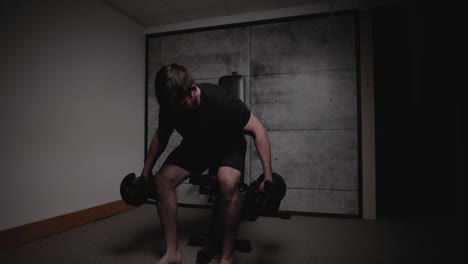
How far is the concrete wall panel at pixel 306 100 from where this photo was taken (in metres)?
2.85

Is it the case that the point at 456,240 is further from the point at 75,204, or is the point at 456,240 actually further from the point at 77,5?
the point at 77,5

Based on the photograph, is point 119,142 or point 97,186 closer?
point 97,186

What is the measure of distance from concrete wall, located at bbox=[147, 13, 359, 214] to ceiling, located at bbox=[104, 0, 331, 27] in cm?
21

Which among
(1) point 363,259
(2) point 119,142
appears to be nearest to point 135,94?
(2) point 119,142

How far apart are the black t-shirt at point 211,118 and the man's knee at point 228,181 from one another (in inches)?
9.7

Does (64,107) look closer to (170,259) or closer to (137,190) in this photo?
(137,190)

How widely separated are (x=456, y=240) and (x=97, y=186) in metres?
3.39

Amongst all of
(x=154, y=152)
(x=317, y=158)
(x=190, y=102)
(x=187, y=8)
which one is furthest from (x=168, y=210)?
(x=187, y=8)

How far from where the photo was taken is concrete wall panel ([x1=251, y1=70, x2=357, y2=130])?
2854 mm

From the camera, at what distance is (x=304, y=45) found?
9.77 ft

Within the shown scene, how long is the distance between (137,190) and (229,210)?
0.58m

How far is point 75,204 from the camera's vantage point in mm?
2484

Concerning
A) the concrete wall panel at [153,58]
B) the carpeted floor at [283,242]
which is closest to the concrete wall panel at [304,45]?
the concrete wall panel at [153,58]

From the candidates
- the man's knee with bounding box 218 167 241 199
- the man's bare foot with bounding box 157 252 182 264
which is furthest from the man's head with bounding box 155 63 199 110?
the man's bare foot with bounding box 157 252 182 264
